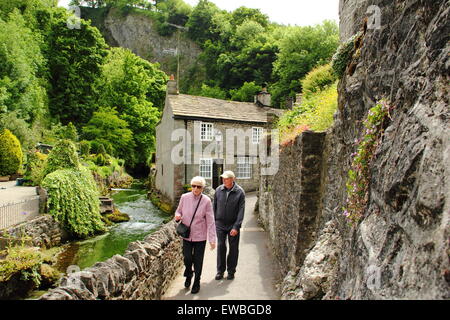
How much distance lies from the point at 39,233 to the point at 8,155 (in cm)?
1115

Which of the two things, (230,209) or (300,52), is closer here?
(230,209)

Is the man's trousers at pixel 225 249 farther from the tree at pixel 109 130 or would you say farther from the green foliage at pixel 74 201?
the tree at pixel 109 130

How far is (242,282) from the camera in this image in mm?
6188

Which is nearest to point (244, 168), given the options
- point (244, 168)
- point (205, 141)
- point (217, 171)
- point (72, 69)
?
point (244, 168)

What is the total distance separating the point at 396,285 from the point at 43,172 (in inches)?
729

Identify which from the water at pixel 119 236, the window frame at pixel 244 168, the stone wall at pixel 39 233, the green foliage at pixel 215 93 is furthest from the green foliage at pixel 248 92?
the stone wall at pixel 39 233

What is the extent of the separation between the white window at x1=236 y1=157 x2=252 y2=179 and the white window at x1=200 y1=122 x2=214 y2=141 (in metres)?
3.55

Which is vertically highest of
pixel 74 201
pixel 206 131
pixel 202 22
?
pixel 202 22

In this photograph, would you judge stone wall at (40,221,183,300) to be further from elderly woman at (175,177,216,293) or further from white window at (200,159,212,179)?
white window at (200,159,212,179)

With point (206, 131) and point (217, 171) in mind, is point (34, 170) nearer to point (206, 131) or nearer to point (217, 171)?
point (206, 131)

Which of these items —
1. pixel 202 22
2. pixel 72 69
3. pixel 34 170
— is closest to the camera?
pixel 34 170

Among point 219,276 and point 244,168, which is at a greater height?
point 244,168

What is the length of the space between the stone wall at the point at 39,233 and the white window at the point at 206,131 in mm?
11157
